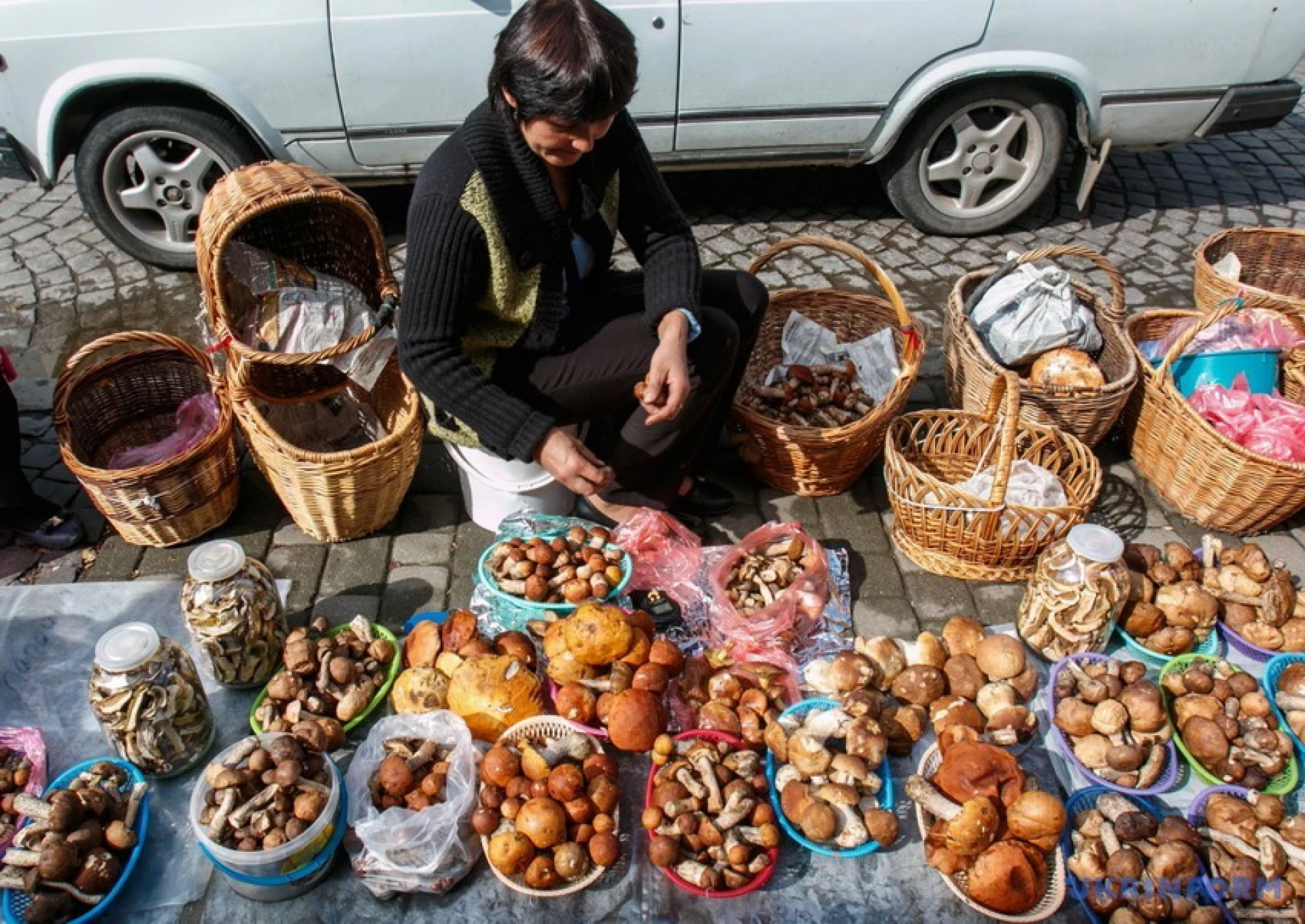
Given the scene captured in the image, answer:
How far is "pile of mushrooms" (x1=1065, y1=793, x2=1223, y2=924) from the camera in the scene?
2191mm

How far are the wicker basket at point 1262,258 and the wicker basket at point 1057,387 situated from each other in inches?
31.0

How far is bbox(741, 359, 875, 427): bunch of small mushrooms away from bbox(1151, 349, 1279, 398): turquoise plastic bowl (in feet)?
3.93

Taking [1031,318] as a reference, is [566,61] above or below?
above

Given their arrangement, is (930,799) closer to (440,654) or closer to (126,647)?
(440,654)

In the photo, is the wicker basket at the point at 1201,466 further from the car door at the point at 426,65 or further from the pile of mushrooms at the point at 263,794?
the pile of mushrooms at the point at 263,794

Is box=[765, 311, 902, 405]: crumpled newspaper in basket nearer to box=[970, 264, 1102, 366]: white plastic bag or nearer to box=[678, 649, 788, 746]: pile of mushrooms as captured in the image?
box=[970, 264, 1102, 366]: white plastic bag

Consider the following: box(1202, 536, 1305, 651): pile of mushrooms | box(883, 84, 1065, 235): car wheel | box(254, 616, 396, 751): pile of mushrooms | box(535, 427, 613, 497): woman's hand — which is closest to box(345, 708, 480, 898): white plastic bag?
box(254, 616, 396, 751): pile of mushrooms

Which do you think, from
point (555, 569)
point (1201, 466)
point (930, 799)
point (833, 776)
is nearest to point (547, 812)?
point (833, 776)

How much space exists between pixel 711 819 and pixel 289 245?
265 centimetres

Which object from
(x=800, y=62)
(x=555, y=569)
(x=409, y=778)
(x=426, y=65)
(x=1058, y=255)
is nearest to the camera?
(x=409, y=778)

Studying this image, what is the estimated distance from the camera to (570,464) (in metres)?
2.72

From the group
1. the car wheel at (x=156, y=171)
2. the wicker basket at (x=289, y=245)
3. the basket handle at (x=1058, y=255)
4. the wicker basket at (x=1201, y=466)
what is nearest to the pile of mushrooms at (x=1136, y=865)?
the wicker basket at (x=1201, y=466)

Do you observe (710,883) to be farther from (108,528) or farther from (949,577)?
(108,528)

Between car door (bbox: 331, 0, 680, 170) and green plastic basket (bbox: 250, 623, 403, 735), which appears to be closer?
green plastic basket (bbox: 250, 623, 403, 735)
